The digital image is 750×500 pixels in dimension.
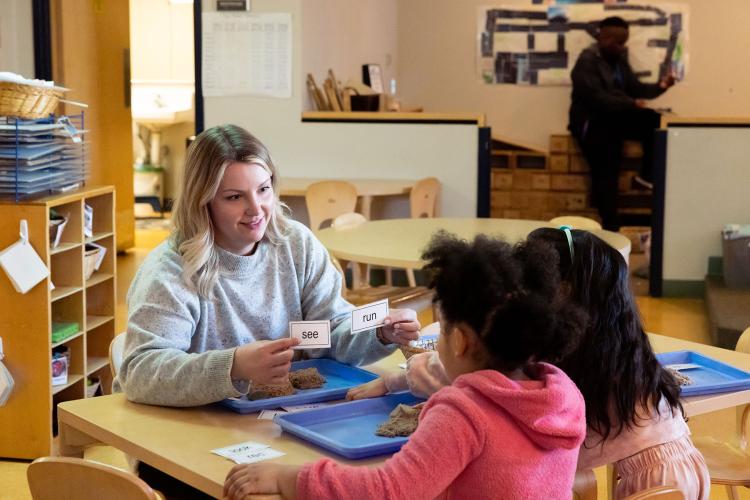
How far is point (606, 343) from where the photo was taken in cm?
193

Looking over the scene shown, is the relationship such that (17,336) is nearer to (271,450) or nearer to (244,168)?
(244,168)

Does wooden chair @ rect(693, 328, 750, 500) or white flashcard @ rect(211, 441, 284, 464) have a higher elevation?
white flashcard @ rect(211, 441, 284, 464)

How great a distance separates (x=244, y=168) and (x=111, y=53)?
18.7 ft

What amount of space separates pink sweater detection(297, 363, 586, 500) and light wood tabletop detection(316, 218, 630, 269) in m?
2.10

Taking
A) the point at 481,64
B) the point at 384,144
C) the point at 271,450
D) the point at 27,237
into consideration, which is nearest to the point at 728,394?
the point at 271,450

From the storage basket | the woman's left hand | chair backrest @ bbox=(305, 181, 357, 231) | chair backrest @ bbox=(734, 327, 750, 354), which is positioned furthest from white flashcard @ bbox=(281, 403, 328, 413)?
chair backrest @ bbox=(305, 181, 357, 231)

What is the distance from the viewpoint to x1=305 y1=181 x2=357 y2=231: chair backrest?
543 cm

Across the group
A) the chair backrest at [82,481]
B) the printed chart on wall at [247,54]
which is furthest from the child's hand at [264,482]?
the printed chart on wall at [247,54]

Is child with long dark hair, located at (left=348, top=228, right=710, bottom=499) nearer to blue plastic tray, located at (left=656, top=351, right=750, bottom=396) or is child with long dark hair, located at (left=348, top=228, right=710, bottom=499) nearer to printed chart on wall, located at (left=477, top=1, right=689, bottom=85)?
blue plastic tray, located at (left=656, top=351, right=750, bottom=396)

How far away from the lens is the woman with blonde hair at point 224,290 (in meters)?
1.99

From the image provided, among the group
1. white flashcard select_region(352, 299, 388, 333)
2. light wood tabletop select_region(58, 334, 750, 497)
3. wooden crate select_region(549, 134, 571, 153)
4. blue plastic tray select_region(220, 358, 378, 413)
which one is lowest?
light wood tabletop select_region(58, 334, 750, 497)

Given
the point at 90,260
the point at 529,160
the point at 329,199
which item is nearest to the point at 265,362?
the point at 90,260

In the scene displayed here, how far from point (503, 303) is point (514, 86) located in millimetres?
8464

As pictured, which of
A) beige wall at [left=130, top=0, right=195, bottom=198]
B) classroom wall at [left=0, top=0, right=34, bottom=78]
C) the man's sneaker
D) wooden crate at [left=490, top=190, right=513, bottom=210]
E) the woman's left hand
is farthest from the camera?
beige wall at [left=130, top=0, right=195, bottom=198]
